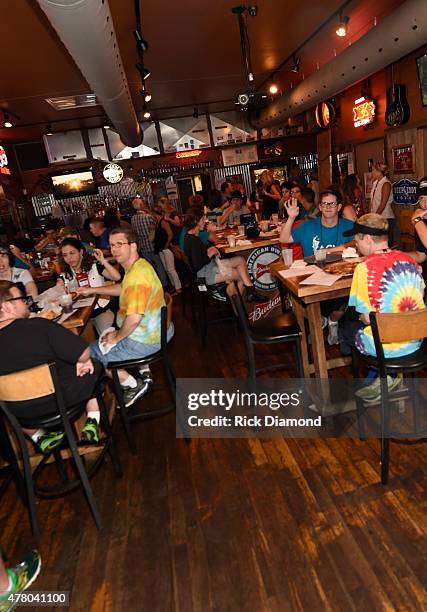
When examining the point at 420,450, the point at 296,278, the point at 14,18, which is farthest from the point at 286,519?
the point at 14,18

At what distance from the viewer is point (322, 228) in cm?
404

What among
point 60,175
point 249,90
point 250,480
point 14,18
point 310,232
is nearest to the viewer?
point 250,480

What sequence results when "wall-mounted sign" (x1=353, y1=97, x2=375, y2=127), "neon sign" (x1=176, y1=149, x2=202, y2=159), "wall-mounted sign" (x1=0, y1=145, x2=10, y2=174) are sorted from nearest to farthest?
"wall-mounted sign" (x1=353, y1=97, x2=375, y2=127)
"wall-mounted sign" (x1=0, y1=145, x2=10, y2=174)
"neon sign" (x1=176, y1=149, x2=202, y2=159)

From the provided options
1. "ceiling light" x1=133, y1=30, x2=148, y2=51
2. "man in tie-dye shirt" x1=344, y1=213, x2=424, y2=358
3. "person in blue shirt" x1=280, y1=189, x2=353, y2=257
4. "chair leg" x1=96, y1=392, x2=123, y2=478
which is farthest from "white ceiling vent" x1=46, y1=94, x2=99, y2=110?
"man in tie-dye shirt" x1=344, y1=213, x2=424, y2=358

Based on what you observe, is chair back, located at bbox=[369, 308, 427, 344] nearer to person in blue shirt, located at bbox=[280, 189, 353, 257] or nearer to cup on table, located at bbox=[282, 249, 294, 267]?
cup on table, located at bbox=[282, 249, 294, 267]

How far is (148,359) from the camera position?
Answer: 2.92 m

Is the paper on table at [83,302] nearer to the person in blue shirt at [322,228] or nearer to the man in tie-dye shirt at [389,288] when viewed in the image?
the person in blue shirt at [322,228]

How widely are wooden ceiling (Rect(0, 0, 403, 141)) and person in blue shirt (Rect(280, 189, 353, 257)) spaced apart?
2760 mm

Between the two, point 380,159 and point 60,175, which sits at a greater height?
point 60,175

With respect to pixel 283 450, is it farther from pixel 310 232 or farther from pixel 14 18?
pixel 14 18

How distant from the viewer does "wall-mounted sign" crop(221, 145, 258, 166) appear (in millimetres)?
12070

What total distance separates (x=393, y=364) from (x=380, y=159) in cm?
733

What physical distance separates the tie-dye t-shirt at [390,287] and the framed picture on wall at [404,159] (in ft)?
18.9

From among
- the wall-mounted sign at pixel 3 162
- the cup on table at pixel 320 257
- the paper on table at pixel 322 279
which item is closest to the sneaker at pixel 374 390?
the paper on table at pixel 322 279
